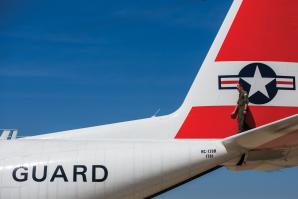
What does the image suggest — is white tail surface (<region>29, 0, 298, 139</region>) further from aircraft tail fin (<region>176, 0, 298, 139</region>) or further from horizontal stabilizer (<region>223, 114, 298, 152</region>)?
horizontal stabilizer (<region>223, 114, 298, 152</region>)

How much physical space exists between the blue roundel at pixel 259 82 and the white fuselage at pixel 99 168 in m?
1.26

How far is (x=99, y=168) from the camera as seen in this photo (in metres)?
9.42

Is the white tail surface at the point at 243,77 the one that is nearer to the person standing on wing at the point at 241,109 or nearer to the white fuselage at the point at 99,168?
the person standing on wing at the point at 241,109

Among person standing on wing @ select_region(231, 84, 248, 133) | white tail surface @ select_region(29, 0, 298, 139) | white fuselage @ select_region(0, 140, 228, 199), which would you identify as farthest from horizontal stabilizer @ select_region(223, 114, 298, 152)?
white tail surface @ select_region(29, 0, 298, 139)

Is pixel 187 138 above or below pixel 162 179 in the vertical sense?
above

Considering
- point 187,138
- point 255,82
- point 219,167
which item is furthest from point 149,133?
point 255,82

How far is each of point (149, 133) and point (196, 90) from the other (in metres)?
1.23

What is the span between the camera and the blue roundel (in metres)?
10.2

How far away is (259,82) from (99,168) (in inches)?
134

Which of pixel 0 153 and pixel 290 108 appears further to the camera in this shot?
pixel 290 108

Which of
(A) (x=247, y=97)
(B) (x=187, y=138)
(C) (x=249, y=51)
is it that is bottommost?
(B) (x=187, y=138)

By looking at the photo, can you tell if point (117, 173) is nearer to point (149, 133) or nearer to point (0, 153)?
point (149, 133)

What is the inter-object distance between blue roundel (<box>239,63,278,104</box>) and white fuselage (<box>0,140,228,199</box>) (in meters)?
1.26

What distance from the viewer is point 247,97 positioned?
10008 millimetres
